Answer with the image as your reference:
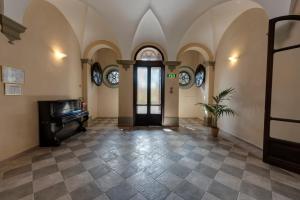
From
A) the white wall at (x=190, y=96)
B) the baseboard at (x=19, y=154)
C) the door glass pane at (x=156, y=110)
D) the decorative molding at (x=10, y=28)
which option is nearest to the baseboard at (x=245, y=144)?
the door glass pane at (x=156, y=110)

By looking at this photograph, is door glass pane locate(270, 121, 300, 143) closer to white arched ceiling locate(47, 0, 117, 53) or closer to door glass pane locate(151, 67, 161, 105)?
door glass pane locate(151, 67, 161, 105)

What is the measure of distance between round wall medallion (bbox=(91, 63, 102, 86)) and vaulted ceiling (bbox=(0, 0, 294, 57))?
120cm

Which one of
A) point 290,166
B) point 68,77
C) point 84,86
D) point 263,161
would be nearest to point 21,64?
point 68,77

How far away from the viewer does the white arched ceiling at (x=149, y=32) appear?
179 inches

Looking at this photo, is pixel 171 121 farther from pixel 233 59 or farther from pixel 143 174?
pixel 143 174

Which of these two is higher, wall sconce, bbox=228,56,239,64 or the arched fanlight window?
the arched fanlight window

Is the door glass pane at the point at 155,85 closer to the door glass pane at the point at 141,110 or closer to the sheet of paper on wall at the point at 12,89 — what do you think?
the door glass pane at the point at 141,110

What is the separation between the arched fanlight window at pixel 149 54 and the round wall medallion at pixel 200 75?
83.7 inches

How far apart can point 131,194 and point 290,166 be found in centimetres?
277

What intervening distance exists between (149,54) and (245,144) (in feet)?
14.7

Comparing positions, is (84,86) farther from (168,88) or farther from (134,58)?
(168,88)

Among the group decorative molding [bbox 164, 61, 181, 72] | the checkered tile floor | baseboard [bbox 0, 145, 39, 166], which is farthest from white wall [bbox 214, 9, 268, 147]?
baseboard [bbox 0, 145, 39, 166]

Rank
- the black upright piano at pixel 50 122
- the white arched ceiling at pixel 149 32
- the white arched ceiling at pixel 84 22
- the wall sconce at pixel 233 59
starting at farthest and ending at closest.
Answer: the white arched ceiling at pixel 149 32
the wall sconce at pixel 233 59
the white arched ceiling at pixel 84 22
the black upright piano at pixel 50 122

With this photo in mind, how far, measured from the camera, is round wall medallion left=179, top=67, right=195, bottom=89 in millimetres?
7105
